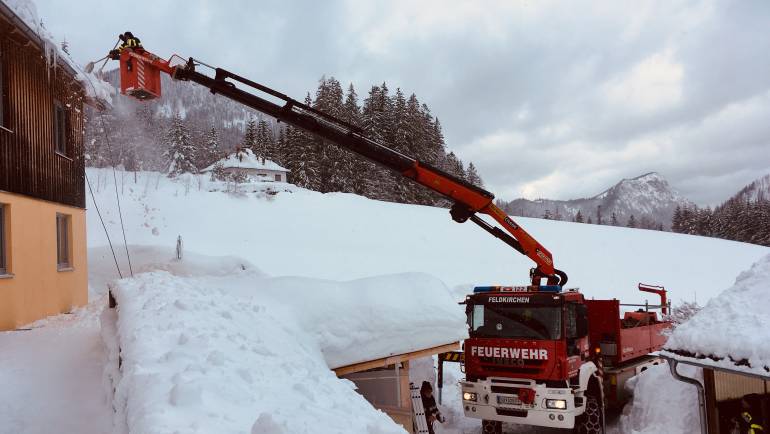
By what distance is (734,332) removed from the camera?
20.0ft

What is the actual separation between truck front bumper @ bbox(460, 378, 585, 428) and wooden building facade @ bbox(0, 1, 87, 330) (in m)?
8.92

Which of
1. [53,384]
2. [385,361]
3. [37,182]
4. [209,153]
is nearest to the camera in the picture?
[53,384]

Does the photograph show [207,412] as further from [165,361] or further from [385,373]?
Result: [385,373]

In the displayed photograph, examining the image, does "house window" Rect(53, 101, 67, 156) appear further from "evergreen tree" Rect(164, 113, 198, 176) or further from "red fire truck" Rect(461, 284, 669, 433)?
"evergreen tree" Rect(164, 113, 198, 176)

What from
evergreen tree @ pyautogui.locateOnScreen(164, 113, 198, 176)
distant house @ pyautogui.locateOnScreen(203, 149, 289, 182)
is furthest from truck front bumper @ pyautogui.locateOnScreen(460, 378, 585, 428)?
evergreen tree @ pyautogui.locateOnScreen(164, 113, 198, 176)

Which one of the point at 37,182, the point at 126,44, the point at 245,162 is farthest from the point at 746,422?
the point at 245,162

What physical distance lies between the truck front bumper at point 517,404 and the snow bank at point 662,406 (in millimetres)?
1167

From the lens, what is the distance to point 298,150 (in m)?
51.0

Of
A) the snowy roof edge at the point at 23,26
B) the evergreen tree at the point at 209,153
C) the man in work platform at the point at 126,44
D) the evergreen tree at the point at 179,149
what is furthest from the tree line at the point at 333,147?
the man in work platform at the point at 126,44

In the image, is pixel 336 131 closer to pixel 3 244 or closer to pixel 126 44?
pixel 126 44

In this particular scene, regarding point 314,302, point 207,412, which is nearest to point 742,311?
point 314,302

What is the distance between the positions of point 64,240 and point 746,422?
14756 mm

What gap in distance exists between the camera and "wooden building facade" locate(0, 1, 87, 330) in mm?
10320

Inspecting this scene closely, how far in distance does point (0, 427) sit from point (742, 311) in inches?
317
